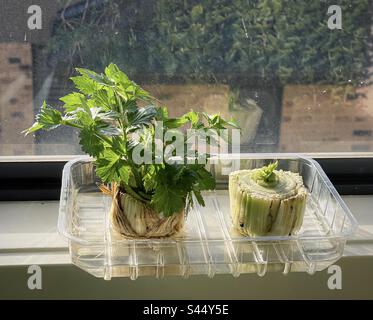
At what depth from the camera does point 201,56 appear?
101cm

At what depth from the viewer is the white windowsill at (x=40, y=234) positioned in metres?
0.93

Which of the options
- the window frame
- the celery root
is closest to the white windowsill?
the window frame

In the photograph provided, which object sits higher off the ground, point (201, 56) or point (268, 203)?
point (201, 56)

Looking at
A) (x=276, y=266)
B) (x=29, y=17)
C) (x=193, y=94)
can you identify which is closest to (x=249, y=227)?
(x=276, y=266)

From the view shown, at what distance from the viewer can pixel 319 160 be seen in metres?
1.07

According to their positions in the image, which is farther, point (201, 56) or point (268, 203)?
point (201, 56)

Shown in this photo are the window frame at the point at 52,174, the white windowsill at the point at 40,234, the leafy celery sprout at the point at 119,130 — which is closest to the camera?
the leafy celery sprout at the point at 119,130

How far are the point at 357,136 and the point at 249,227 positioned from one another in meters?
0.29

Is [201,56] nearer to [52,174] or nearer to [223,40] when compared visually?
[223,40]

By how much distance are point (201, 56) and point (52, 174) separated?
0.28 meters

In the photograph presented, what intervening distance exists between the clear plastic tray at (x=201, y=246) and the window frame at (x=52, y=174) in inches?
3.6

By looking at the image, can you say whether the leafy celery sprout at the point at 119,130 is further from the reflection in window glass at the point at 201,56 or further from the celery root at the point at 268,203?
the reflection in window glass at the point at 201,56

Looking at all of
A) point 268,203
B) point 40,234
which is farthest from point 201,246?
point 40,234

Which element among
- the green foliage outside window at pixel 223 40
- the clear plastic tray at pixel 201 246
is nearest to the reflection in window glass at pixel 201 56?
the green foliage outside window at pixel 223 40
